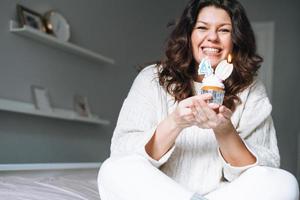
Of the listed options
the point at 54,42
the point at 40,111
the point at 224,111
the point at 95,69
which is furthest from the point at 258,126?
the point at 95,69

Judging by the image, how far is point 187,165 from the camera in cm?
127

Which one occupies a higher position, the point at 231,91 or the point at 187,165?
the point at 231,91

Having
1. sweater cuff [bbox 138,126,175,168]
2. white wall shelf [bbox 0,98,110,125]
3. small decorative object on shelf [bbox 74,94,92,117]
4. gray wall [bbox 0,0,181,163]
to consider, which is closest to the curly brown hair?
sweater cuff [bbox 138,126,175,168]

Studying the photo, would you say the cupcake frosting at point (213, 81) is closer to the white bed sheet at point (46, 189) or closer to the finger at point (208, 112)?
the finger at point (208, 112)

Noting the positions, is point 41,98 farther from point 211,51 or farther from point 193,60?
point 211,51

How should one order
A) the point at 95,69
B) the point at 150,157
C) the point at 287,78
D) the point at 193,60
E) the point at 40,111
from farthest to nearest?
the point at 287,78 → the point at 95,69 → the point at 40,111 → the point at 193,60 → the point at 150,157

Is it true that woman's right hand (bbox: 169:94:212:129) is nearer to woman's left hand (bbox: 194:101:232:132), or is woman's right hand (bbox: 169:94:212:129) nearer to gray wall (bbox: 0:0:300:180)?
woman's left hand (bbox: 194:101:232:132)

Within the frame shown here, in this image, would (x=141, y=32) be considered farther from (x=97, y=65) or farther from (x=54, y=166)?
(x=54, y=166)

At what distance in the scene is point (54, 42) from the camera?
2.56 m

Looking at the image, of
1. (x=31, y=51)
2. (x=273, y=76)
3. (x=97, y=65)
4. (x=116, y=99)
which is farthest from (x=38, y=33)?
(x=273, y=76)

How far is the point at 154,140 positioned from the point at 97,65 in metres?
2.06

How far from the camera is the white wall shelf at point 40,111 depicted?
2.24 metres

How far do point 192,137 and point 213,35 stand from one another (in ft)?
1.10

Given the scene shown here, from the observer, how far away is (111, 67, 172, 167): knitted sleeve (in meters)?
1.18
